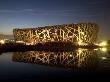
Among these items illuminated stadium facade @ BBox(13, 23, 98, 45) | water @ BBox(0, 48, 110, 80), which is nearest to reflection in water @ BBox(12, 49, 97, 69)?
water @ BBox(0, 48, 110, 80)

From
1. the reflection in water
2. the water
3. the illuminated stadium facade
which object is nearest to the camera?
the water

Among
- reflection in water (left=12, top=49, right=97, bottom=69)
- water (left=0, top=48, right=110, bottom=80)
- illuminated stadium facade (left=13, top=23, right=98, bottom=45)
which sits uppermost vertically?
illuminated stadium facade (left=13, top=23, right=98, bottom=45)

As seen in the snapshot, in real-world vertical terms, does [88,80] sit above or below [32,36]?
below

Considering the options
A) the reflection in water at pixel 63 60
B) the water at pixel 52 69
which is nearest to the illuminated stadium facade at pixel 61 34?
the reflection in water at pixel 63 60

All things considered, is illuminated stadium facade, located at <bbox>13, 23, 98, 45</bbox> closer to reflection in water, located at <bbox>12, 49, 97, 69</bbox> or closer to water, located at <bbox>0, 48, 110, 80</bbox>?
reflection in water, located at <bbox>12, 49, 97, 69</bbox>

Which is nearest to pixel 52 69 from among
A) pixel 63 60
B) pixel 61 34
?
pixel 63 60

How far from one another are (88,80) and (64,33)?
443 feet

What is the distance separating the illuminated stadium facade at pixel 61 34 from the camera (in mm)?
151625

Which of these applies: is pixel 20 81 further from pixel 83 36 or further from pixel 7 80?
pixel 83 36

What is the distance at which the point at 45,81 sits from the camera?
23609 mm

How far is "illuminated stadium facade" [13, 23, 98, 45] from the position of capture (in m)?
152

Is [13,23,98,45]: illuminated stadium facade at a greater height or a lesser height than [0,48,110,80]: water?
greater

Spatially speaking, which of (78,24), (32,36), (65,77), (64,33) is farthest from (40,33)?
(65,77)

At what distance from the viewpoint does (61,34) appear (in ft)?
520
